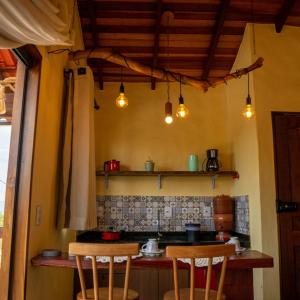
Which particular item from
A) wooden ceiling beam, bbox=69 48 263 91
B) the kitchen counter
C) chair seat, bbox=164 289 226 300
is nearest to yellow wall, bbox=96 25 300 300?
wooden ceiling beam, bbox=69 48 263 91

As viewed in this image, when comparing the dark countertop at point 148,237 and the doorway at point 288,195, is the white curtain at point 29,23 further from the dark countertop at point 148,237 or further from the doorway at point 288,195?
the dark countertop at point 148,237

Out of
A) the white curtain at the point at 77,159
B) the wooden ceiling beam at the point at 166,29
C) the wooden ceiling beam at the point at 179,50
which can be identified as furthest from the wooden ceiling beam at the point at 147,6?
the white curtain at the point at 77,159

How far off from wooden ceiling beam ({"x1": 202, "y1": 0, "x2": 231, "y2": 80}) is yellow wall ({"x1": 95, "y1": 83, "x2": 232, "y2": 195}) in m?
0.42

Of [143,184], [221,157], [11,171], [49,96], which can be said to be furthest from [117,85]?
[11,171]

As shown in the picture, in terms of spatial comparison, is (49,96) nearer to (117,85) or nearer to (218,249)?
(218,249)

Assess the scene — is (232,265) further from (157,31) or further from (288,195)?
(157,31)

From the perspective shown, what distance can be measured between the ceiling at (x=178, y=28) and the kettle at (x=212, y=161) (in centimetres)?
111

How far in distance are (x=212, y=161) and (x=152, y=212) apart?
105 cm

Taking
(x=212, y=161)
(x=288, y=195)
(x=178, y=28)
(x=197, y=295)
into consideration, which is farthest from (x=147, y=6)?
(x=197, y=295)

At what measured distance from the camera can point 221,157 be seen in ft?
15.4

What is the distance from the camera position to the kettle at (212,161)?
4395mm

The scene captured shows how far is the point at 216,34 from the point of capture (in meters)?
4.03

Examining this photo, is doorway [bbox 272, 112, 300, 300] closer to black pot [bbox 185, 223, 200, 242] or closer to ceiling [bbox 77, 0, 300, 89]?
black pot [bbox 185, 223, 200, 242]

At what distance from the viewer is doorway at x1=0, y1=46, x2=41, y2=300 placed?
2168 mm
